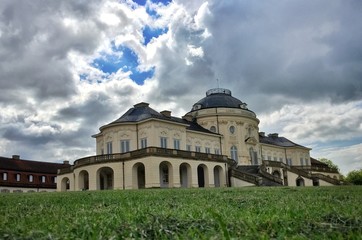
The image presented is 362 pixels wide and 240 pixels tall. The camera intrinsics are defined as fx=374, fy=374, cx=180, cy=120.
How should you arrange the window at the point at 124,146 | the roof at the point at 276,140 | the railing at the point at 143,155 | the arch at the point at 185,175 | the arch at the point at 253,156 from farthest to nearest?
the roof at the point at 276,140 → the arch at the point at 253,156 → the window at the point at 124,146 → the arch at the point at 185,175 → the railing at the point at 143,155

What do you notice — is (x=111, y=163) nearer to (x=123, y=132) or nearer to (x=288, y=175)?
(x=123, y=132)

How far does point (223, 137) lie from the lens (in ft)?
169

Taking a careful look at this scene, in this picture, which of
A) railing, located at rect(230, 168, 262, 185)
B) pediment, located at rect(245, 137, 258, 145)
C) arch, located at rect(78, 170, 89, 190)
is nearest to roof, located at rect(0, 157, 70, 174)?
arch, located at rect(78, 170, 89, 190)

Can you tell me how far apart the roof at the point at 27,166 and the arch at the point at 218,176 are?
117 ft

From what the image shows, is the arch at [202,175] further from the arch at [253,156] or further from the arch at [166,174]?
the arch at [253,156]

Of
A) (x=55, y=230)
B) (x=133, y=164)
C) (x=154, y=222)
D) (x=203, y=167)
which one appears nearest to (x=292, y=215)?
(x=154, y=222)

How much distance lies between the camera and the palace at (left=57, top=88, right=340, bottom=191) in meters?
38.2

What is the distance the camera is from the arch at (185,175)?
131 feet

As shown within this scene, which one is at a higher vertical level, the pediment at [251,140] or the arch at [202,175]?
the pediment at [251,140]

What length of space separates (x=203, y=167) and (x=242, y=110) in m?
14.1

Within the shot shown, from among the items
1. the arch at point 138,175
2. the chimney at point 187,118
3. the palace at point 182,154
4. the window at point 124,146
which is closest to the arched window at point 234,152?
the palace at point 182,154

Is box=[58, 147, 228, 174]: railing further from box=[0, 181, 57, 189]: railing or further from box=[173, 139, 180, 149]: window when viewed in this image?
box=[0, 181, 57, 189]: railing

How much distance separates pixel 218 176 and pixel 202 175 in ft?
6.20

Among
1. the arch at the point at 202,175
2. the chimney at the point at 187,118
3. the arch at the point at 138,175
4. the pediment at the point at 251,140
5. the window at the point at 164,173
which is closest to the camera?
the arch at the point at 138,175
